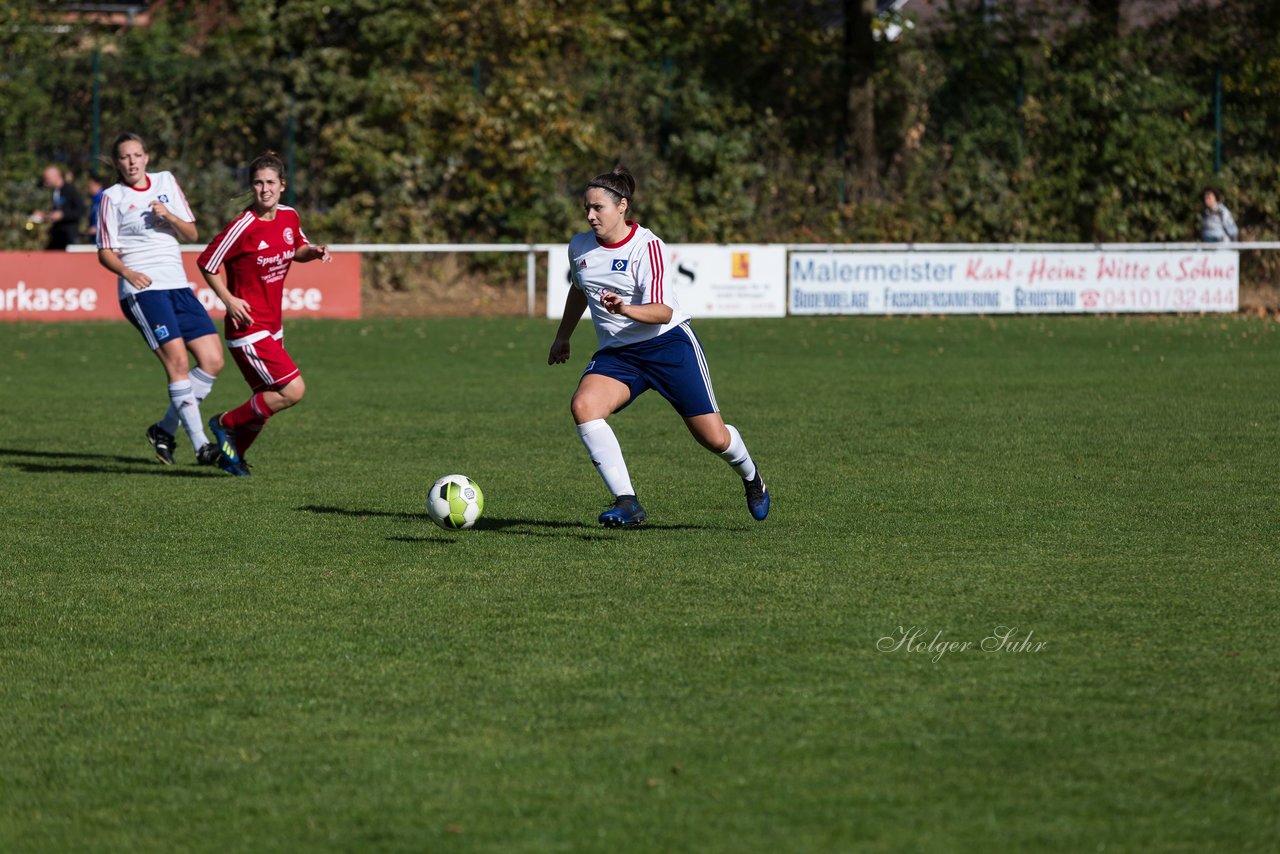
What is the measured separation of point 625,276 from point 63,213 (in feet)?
61.9

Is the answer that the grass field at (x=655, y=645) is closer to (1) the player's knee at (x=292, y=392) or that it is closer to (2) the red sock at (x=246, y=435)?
(2) the red sock at (x=246, y=435)

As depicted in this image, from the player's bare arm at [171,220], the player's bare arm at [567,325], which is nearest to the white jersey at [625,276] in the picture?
the player's bare arm at [567,325]

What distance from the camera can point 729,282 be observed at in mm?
24016

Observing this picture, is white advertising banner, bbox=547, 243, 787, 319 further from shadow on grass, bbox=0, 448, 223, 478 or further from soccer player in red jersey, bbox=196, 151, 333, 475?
soccer player in red jersey, bbox=196, 151, 333, 475

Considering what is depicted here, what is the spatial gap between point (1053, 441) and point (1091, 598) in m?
5.12

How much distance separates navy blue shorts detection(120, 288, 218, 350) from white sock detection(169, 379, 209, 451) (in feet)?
1.06

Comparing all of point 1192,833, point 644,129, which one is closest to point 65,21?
point 644,129

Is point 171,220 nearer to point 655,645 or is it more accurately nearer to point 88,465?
point 88,465

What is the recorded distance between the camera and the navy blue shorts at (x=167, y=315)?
11000 mm

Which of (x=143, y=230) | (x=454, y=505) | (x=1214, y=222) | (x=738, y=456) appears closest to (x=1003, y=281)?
(x=1214, y=222)

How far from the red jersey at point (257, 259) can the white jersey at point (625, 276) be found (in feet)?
8.03

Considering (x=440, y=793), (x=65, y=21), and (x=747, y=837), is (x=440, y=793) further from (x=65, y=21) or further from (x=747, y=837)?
(x=65, y=21)

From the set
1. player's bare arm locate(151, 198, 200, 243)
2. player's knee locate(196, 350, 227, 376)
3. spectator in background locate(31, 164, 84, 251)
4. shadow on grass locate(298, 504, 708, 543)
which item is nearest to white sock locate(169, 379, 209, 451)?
player's knee locate(196, 350, 227, 376)

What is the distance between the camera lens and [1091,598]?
6.65 m
